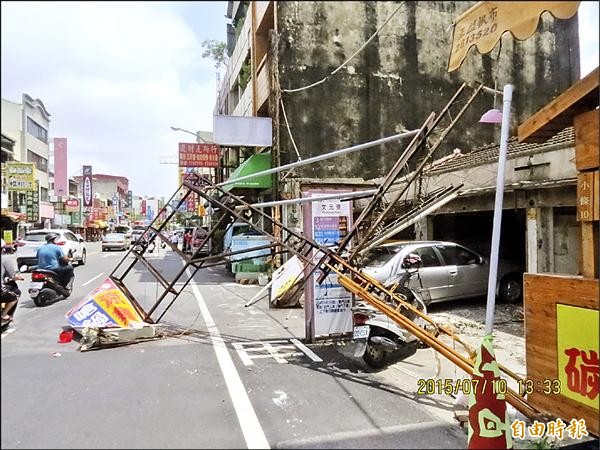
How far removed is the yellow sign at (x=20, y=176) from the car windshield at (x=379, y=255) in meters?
6.86

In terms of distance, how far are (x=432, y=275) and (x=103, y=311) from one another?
20.5 ft

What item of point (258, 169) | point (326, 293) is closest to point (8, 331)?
point (326, 293)

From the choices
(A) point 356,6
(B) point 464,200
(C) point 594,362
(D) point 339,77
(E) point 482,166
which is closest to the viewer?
(A) point 356,6

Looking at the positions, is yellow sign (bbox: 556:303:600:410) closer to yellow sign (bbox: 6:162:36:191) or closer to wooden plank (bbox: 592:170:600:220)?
wooden plank (bbox: 592:170:600:220)

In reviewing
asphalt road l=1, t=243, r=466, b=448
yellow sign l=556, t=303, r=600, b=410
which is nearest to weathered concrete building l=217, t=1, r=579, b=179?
asphalt road l=1, t=243, r=466, b=448

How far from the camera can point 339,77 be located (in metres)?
13.7

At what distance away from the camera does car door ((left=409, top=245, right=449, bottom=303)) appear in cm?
873

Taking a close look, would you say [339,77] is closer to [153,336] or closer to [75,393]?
[153,336]

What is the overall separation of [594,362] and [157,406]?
10.9 ft

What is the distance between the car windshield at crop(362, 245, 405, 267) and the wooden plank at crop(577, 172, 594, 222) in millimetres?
5170

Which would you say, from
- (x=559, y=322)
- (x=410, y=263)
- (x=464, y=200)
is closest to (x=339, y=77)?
(x=464, y=200)

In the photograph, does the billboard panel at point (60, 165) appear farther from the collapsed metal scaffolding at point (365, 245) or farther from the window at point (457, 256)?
the window at point (457, 256)

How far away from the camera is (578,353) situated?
136 inches

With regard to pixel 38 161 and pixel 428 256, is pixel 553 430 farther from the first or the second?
pixel 428 256
